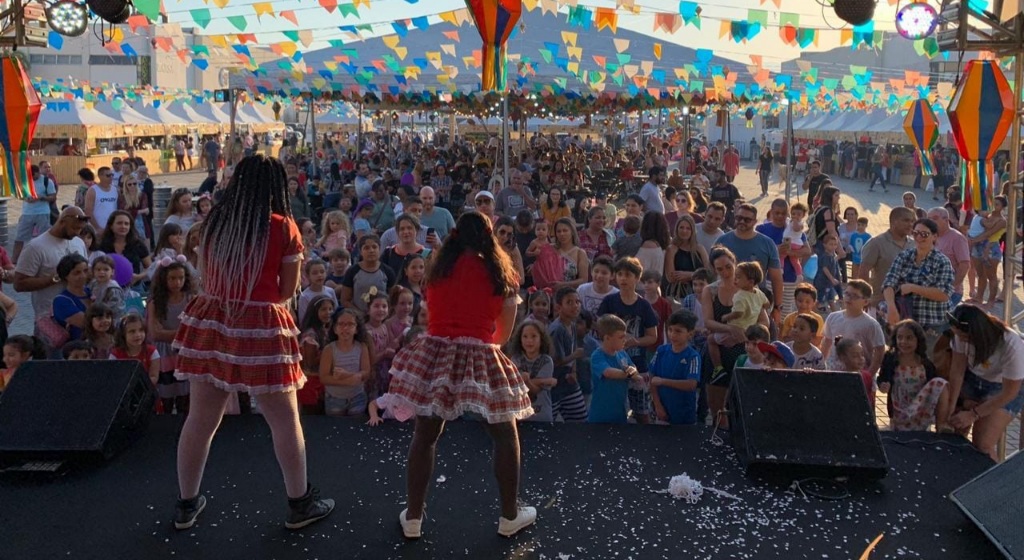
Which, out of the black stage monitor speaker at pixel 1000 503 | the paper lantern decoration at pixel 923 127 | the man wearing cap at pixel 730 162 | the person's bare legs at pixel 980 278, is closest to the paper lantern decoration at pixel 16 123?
the black stage monitor speaker at pixel 1000 503

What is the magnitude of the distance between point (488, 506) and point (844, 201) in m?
21.2

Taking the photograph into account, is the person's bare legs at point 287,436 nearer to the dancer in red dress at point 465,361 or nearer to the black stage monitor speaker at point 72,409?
the dancer in red dress at point 465,361

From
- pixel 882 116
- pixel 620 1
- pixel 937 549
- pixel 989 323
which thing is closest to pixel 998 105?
pixel 989 323

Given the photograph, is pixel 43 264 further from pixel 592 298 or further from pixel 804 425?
pixel 804 425

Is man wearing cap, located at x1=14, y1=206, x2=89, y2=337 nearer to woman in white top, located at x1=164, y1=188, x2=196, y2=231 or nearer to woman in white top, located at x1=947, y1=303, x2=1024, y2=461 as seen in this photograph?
woman in white top, located at x1=164, y1=188, x2=196, y2=231

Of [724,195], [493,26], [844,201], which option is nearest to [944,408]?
[493,26]

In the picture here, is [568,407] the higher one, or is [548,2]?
[548,2]

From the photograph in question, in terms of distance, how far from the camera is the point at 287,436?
314cm

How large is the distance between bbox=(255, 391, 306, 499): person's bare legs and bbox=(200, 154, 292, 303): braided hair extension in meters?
0.39

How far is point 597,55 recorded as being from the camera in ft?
42.0

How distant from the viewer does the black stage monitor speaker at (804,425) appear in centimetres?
367

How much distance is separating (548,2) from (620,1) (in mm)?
922

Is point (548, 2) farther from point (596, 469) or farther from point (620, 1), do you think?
point (596, 469)

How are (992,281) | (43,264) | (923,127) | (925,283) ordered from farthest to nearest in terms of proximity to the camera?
(923,127) < (992,281) < (43,264) < (925,283)
